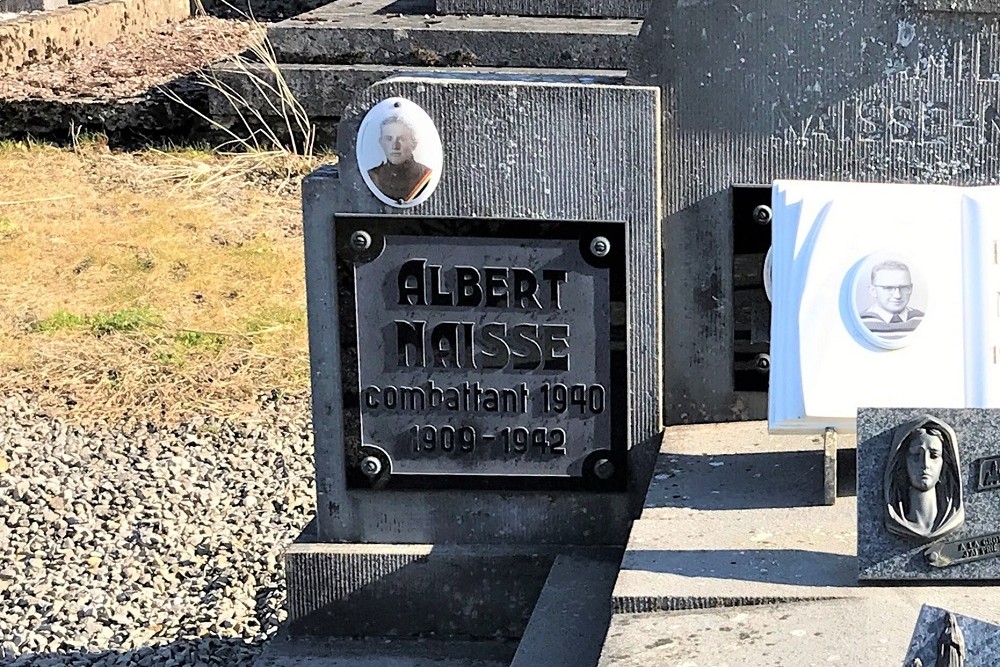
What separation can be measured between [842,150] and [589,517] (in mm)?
1039

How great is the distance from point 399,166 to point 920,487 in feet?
4.48

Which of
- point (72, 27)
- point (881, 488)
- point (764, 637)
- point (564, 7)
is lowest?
point (764, 637)

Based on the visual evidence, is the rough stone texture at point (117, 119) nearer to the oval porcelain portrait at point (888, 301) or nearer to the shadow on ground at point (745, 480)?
the shadow on ground at point (745, 480)

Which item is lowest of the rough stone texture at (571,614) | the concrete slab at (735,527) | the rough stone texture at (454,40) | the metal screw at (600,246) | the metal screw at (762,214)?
the rough stone texture at (571,614)

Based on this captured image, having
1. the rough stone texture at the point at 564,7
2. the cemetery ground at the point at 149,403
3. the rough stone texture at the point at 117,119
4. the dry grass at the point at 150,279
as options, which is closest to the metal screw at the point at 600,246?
the cemetery ground at the point at 149,403

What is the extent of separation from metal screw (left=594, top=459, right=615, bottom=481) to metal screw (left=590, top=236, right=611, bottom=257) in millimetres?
492

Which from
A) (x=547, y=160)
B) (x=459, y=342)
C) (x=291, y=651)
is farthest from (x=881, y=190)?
(x=291, y=651)

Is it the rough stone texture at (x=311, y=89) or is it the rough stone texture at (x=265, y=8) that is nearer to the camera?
the rough stone texture at (x=311, y=89)

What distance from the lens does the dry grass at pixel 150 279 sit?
5.88m

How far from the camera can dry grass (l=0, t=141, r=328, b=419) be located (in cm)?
588

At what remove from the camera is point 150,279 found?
22.4 ft

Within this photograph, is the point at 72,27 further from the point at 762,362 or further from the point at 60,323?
the point at 762,362

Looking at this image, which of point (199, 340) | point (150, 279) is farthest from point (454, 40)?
point (199, 340)

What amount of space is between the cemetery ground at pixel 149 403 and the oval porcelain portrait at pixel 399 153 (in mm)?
1436
